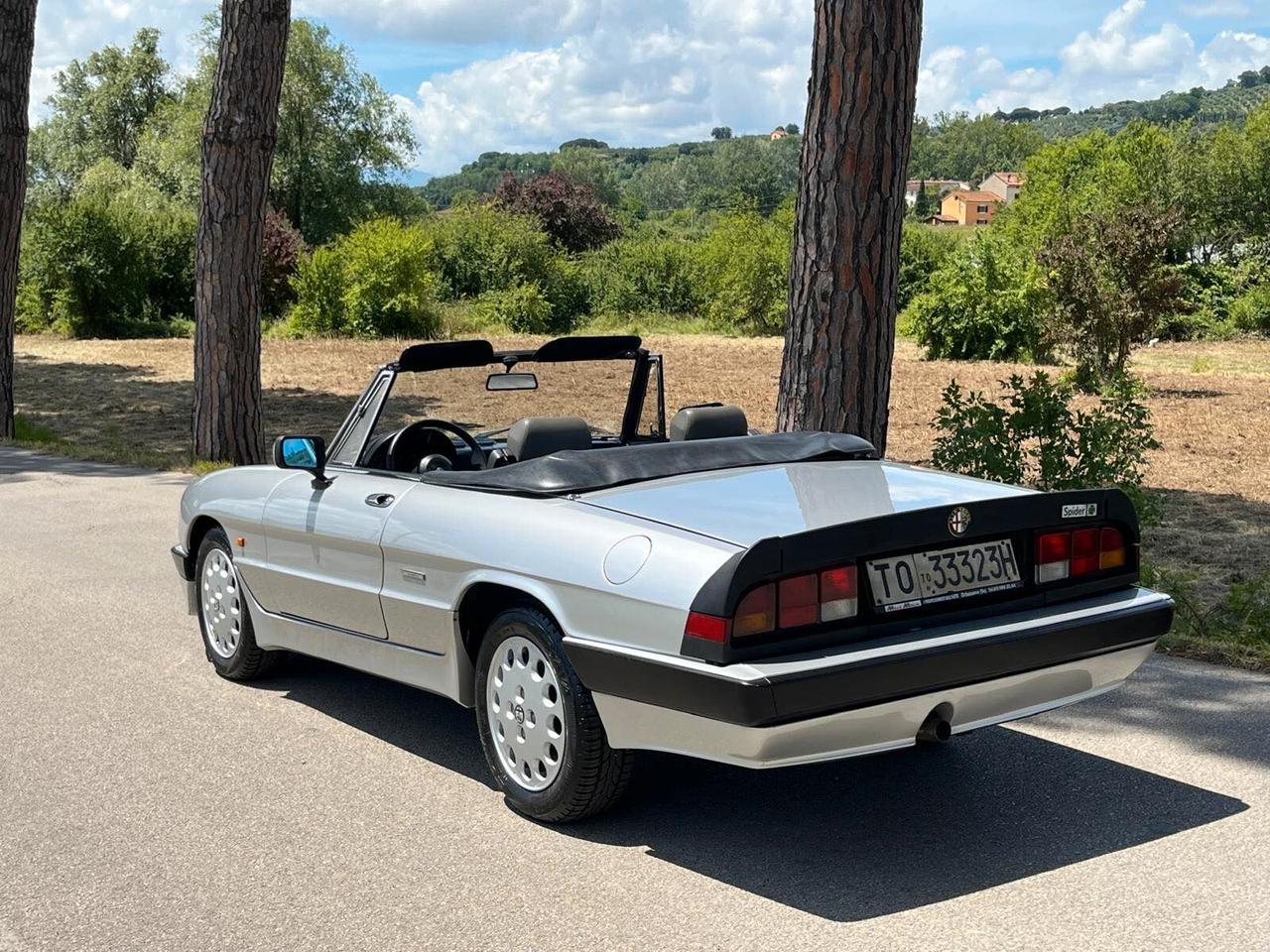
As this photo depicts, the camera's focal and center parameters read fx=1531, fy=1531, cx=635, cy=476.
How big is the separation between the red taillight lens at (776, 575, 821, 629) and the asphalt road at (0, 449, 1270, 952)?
0.74 m

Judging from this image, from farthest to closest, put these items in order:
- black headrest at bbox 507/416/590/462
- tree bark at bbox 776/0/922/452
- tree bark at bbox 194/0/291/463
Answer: tree bark at bbox 194/0/291/463
tree bark at bbox 776/0/922/452
black headrest at bbox 507/416/590/462

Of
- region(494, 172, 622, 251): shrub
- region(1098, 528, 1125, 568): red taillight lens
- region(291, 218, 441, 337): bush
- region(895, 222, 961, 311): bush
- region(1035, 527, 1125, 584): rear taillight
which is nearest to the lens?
region(1035, 527, 1125, 584): rear taillight

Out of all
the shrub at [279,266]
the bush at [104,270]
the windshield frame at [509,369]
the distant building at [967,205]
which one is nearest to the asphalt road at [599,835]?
the windshield frame at [509,369]

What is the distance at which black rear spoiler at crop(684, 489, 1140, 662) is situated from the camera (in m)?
A: 4.08

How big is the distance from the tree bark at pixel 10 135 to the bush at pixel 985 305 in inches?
674

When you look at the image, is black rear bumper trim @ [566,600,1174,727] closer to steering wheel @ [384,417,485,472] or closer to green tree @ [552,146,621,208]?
steering wheel @ [384,417,485,472]

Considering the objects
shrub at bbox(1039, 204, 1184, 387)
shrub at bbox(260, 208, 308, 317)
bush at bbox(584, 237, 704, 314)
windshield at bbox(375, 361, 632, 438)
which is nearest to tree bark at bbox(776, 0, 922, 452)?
windshield at bbox(375, 361, 632, 438)

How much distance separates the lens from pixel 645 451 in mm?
5227

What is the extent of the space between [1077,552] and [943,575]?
62cm

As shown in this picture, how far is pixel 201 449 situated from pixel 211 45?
4175 centimetres

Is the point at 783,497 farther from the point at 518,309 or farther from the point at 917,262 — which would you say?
the point at 917,262

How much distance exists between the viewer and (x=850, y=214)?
27.6ft

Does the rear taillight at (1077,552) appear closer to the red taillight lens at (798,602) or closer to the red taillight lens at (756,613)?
the red taillight lens at (798,602)

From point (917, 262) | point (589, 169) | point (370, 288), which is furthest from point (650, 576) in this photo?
point (589, 169)
